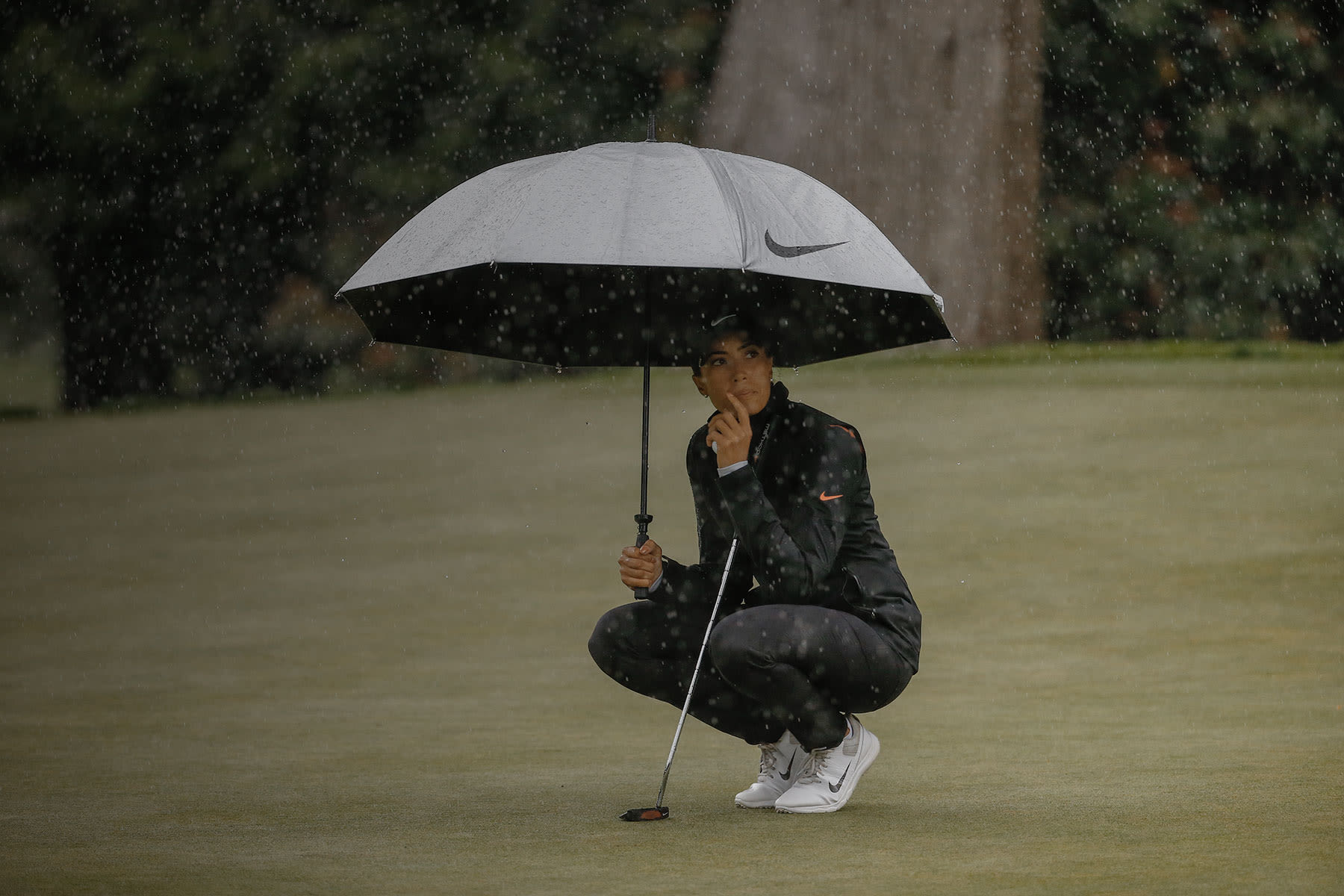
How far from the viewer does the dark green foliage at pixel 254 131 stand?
21469 mm

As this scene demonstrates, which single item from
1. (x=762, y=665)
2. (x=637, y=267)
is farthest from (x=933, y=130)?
(x=762, y=665)

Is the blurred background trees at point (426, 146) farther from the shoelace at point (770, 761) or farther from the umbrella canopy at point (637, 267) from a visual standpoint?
the shoelace at point (770, 761)

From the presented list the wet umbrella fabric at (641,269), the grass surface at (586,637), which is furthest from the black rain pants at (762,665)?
the grass surface at (586,637)

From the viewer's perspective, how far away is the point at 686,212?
5.50 metres

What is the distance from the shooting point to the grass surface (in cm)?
524

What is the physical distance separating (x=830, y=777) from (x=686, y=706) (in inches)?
17.4

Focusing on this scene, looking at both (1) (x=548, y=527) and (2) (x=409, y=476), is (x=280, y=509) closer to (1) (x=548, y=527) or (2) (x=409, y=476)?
(2) (x=409, y=476)

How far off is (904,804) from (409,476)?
29.1 feet

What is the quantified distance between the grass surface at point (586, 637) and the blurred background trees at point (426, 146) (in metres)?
4.22

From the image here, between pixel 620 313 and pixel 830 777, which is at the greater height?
pixel 620 313

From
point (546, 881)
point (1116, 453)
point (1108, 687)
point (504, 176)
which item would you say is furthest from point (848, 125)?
point (546, 881)

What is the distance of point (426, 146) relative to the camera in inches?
903

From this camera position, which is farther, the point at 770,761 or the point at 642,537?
the point at 770,761

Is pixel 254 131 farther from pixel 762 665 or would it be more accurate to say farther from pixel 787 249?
pixel 762 665
